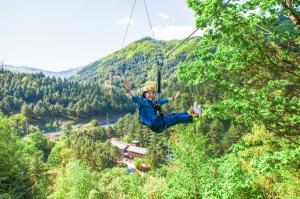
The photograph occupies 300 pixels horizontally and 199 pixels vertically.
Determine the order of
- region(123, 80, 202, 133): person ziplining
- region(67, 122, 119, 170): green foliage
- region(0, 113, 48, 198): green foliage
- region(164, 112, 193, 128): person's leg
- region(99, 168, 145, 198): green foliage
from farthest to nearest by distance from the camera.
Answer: region(67, 122, 119, 170): green foliage
region(99, 168, 145, 198): green foliage
region(0, 113, 48, 198): green foliage
region(164, 112, 193, 128): person's leg
region(123, 80, 202, 133): person ziplining

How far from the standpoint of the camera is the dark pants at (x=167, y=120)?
10312 mm

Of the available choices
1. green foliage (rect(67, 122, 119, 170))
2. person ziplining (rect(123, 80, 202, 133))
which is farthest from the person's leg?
green foliage (rect(67, 122, 119, 170))

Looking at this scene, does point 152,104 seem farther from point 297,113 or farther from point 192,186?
point 192,186

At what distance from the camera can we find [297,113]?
1078 cm

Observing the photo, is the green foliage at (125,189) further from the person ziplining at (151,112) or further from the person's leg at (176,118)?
the person ziplining at (151,112)

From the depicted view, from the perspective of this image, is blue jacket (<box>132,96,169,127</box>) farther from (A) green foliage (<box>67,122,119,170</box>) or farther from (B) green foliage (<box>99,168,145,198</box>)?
(A) green foliage (<box>67,122,119,170</box>)

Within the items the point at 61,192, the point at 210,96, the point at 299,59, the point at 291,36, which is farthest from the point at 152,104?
the point at 210,96

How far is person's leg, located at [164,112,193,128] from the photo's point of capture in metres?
10.6

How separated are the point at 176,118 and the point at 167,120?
334 mm

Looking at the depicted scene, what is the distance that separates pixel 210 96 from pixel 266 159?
11309 centimetres

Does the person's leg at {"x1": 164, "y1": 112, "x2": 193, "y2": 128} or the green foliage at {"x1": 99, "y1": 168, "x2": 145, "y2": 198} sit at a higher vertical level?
the person's leg at {"x1": 164, "y1": 112, "x2": 193, "y2": 128}

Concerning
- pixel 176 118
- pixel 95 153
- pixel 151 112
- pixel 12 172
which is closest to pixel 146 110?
pixel 151 112

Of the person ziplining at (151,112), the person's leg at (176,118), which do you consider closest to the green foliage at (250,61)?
the person's leg at (176,118)

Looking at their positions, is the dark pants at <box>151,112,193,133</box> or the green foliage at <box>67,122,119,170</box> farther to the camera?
the green foliage at <box>67,122,119,170</box>
